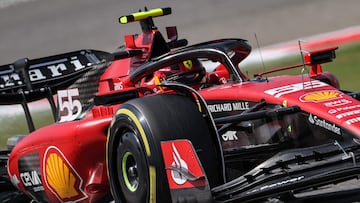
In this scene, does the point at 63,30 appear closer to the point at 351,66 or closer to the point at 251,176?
the point at 351,66

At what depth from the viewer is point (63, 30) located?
20031 mm

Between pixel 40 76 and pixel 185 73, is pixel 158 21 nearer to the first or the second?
pixel 40 76

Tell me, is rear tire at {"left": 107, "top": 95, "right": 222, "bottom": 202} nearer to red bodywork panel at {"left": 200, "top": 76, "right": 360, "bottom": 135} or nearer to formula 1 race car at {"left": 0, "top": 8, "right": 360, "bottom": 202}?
formula 1 race car at {"left": 0, "top": 8, "right": 360, "bottom": 202}

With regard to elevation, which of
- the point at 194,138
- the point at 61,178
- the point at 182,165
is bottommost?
the point at 61,178

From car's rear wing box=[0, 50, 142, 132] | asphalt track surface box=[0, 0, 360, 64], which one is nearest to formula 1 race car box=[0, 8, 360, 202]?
car's rear wing box=[0, 50, 142, 132]

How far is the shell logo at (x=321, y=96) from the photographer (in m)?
5.96

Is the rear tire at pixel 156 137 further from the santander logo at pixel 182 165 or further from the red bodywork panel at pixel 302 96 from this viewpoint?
the red bodywork panel at pixel 302 96

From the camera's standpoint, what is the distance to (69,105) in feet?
26.7

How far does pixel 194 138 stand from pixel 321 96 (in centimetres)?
100

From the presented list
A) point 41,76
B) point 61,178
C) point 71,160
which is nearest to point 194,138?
point 71,160

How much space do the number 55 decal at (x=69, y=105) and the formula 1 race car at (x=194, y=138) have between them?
1 cm

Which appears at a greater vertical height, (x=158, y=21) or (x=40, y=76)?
(x=40, y=76)

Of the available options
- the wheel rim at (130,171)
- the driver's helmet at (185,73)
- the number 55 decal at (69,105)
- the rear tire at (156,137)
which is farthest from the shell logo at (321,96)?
the number 55 decal at (69,105)

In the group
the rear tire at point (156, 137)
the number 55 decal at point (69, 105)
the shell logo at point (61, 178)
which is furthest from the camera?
the number 55 decal at point (69, 105)
